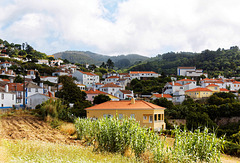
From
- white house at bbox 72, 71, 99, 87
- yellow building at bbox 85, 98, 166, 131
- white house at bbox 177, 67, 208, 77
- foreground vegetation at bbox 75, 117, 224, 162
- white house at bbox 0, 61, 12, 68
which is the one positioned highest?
white house at bbox 0, 61, 12, 68

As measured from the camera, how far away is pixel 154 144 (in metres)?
8.92

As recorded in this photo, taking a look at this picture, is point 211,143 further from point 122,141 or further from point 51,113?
point 51,113

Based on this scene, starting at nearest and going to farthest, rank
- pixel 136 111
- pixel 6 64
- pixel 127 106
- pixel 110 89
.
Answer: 1. pixel 136 111
2. pixel 127 106
3. pixel 110 89
4. pixel 6 64

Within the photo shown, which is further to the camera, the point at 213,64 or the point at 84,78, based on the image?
the point at 213,64

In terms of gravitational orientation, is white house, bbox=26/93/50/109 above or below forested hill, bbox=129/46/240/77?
below

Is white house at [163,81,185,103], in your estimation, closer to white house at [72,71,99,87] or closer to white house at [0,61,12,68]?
white house at [72,71,99,87]

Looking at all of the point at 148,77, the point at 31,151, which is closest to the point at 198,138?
the point at 31,151

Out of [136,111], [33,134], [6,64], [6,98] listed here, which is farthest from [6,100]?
[6,64]

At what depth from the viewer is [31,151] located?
8641mm

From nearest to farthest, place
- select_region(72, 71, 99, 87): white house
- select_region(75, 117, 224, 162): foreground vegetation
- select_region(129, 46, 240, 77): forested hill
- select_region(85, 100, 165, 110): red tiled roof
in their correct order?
select_region(75, 117, 224, 162): foreground vegetation
select_region(85, 100, 165, 110): red tiled roof
select_region(72, 71, 99, 87): white house
select_region(129, 46, 240, 77): forested hill

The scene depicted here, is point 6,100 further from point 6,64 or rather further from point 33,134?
point 6,64

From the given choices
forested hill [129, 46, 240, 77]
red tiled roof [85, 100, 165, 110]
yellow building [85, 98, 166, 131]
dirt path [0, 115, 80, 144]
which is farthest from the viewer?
forested hill [129, 46, 240, 77]

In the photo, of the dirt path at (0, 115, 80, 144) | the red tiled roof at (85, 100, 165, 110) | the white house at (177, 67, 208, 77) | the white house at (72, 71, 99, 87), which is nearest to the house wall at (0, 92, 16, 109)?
the dirt path at (0, 115, 80, 144)

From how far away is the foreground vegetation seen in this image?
27.4 ft
